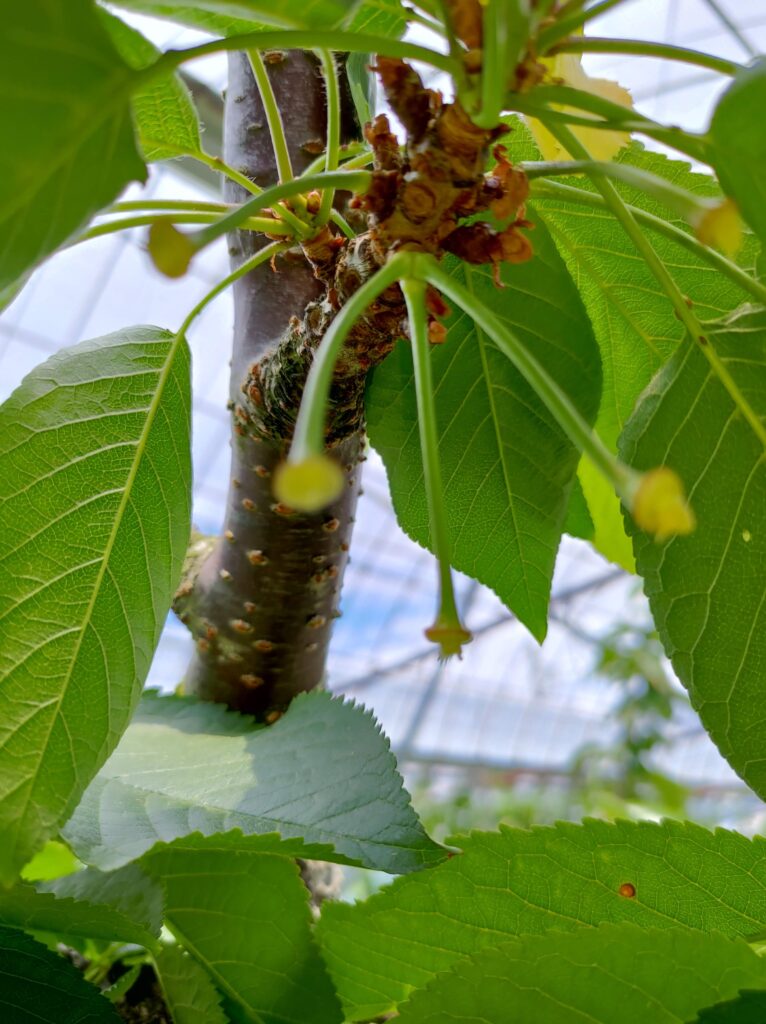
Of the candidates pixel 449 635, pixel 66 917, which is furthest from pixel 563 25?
pixel 66 917

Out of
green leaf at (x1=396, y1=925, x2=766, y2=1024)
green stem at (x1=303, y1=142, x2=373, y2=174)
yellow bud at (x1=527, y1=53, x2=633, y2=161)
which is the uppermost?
yellow bud at (x1=527, y1=53, x2=633, y2=161)

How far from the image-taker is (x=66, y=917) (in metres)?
0.50

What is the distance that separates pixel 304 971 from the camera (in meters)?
0.55

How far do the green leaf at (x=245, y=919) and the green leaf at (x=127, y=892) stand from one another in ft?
0.08

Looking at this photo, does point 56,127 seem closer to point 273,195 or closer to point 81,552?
point 273,195

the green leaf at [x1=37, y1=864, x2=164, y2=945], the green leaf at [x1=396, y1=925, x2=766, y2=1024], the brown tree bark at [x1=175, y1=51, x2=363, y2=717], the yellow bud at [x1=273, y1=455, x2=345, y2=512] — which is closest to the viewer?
the yellow bud at [x1=273, y1=455, x2=345, y2=512]

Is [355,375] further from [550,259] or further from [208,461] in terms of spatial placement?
[208,461]

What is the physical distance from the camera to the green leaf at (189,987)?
551 millimetres

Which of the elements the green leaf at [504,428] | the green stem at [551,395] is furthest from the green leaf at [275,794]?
the green stem at [551,395]

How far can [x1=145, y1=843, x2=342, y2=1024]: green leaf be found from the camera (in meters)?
0.56

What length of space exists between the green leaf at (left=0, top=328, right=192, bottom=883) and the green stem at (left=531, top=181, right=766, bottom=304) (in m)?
0.24

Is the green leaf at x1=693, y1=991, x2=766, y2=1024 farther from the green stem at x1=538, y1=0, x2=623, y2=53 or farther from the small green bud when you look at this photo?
the green stem at x1=538, y1=0, x2=623, y2=53

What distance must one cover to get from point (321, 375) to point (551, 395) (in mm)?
85

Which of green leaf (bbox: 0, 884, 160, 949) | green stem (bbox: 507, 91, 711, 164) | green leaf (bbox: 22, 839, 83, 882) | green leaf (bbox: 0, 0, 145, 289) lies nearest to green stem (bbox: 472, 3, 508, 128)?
green stem (bbox: 507, 91, 711, 164)
